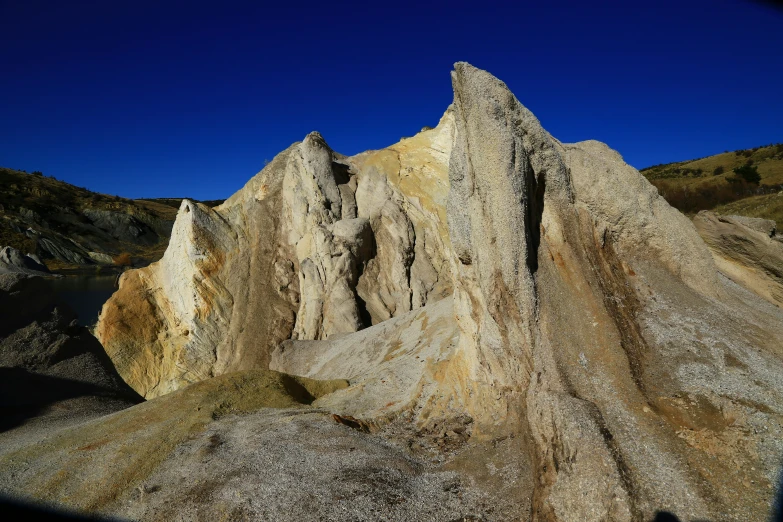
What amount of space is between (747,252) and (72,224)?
309ft

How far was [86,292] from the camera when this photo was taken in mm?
54719

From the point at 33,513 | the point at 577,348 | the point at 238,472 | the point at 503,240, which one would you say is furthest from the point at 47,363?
the point at 577,348

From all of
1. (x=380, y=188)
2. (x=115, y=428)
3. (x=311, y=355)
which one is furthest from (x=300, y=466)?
(x=380, y=188)

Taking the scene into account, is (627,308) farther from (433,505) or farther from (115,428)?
(115,428)

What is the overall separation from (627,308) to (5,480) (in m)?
11.4

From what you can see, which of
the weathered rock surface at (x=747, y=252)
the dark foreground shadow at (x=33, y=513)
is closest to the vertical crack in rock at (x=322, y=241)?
the dark foreground shadow at (x=33, y=513)

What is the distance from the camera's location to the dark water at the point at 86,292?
149ft

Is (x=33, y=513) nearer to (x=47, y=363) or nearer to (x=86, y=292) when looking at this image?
(x=47, y=363)

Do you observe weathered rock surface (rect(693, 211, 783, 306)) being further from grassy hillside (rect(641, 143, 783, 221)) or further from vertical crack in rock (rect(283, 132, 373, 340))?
grassy hillside (rect(641, 143, 783, 221))

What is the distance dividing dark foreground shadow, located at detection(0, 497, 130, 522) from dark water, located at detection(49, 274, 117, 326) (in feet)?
126

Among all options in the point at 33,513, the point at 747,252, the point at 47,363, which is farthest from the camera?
the point at 47,363

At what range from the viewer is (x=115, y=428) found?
10234 mm

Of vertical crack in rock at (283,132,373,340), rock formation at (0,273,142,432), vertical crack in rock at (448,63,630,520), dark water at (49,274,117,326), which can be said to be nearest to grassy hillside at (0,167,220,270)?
dark water at (49,274,117,326)

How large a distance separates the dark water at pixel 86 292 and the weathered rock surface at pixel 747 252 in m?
44.8
